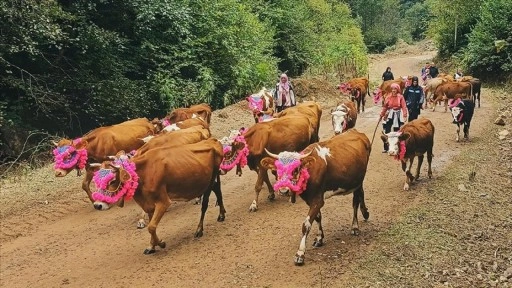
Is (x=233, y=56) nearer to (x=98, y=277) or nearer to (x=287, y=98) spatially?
(x=287, y=98)

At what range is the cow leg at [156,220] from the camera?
313 inches

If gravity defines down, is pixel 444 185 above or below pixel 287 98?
below

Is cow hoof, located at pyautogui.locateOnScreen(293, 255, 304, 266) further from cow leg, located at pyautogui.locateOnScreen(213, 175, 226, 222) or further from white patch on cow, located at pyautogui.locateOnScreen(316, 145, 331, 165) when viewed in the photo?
cow leg, located at pyautogui.locateOnScreen(213, 175, 226, 222)

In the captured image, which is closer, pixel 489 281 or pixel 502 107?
pixel 489 281

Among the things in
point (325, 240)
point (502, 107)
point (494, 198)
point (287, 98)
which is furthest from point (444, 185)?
point (502, 107)

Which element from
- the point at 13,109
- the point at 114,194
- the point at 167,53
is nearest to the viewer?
the point at 114,194

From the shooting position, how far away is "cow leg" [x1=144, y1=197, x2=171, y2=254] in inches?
313

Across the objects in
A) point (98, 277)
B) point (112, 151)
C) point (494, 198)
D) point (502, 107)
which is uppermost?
point (112, 151)

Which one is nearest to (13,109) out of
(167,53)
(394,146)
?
(167,53)

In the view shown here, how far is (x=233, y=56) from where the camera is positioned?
23312mm

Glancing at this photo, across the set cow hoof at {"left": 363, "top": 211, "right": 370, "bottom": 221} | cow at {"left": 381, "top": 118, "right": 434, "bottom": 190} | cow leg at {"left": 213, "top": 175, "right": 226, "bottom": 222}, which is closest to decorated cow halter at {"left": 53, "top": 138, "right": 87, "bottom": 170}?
cow leg at {"left": 213, "top": 175, "right": 226, "bottom": 222}

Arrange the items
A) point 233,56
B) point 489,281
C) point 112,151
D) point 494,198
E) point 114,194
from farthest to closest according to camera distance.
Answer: point 233,56
point 112,151
point 494,198
point 114,194
point 489,281

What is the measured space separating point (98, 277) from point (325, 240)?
12.2 ft

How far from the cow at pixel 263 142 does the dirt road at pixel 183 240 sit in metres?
A: 0.72
